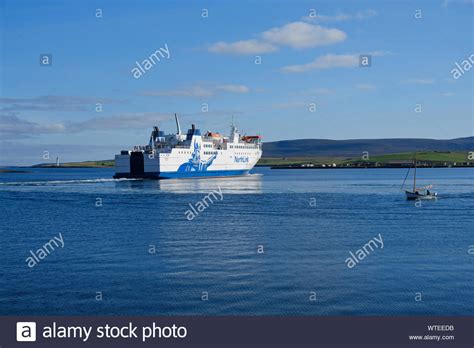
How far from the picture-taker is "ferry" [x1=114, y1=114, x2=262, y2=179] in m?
98.4

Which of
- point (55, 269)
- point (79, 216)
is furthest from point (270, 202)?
point (55, 269)

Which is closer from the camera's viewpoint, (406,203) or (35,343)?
(35,343)

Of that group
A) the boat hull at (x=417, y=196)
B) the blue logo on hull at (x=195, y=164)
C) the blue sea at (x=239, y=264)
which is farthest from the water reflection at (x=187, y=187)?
the blue sea at (x=239, y=264)

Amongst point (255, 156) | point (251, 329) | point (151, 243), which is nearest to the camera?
point (251, 329)

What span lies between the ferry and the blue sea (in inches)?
2117

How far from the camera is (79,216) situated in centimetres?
4338

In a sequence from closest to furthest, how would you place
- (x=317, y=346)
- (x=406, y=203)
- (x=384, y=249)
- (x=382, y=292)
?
(x=317, y=346), (x=382, y=292), (x=384, y=249), (x=406, y=203)

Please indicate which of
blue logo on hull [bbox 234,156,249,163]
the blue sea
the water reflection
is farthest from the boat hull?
blue logo on hull [bbox 234,156,249,163]

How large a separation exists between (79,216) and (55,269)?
21249 mm

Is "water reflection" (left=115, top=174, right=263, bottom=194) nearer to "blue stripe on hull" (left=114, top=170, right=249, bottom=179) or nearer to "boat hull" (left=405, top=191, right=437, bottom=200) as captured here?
"blue stripe on hull" (left=114, top=170, right=249, bottom=179)

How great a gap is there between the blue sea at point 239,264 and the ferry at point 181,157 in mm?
53776

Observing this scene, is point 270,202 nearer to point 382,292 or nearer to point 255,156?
point 382,292

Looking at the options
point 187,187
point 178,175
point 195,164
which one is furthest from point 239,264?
point 195,164

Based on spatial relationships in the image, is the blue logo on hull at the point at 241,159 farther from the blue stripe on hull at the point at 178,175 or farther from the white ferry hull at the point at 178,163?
the blue stripe on hull at the point at 178,175
